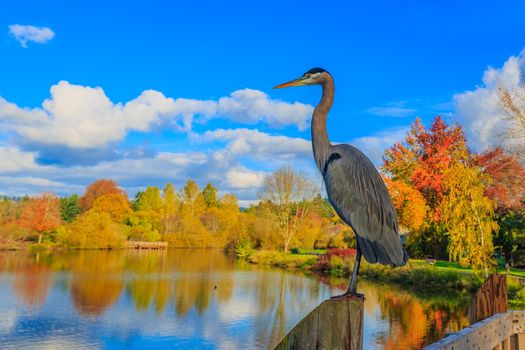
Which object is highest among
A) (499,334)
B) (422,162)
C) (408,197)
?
(422,162)

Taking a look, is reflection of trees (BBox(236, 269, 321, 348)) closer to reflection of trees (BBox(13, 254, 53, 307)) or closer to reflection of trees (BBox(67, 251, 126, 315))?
reflection of trees (BBox(67, 251, 126, 315))

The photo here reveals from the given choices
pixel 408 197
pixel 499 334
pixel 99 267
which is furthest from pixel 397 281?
pixel 499 334

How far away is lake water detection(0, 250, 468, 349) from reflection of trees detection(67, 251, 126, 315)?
0.04 meters

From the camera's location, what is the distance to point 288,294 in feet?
66.4

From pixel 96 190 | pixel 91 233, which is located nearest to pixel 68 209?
pixel 96 190

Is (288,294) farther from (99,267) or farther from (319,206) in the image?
(319,206)

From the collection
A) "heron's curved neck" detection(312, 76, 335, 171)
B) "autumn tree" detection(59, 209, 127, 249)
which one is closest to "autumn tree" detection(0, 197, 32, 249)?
"autumn tree" detection(59, 209, 127, 249)

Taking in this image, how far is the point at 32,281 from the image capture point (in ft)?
69.2

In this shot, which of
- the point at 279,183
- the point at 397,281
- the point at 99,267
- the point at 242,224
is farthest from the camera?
the point at 242,224

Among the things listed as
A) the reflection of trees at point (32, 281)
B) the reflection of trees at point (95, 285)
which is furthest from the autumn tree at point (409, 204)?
the reflection of trees at point (32, 281)

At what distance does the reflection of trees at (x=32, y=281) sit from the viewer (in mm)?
17172

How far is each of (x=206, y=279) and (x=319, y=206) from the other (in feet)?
63.6

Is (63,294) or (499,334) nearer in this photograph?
(499,334)

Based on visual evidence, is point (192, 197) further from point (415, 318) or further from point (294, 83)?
point (294, 83)
